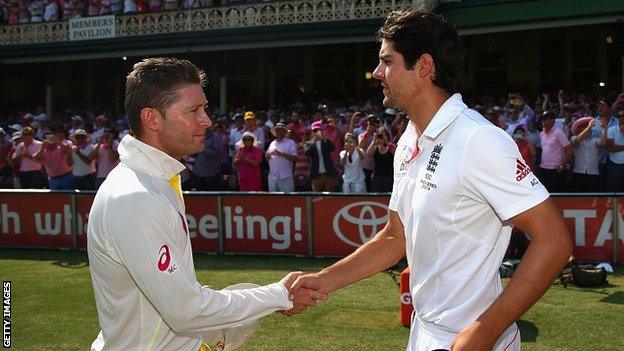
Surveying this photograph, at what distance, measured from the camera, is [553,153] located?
1307 centimetres

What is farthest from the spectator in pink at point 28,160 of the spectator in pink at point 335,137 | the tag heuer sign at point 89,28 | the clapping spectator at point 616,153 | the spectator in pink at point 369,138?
the tag heuer sign at point 89,28

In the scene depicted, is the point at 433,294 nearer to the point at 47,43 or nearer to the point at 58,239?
the point at 58,239

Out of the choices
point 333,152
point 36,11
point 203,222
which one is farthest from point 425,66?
point 36,11

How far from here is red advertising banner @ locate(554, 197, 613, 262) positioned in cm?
1060

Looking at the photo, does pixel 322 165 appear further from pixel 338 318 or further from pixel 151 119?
pixel 151 119

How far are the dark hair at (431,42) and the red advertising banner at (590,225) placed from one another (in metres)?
8.32

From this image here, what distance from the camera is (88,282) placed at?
405 inches

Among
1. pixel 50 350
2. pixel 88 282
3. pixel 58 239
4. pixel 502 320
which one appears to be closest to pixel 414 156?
pixel 502 320

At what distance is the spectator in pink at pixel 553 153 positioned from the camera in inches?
512

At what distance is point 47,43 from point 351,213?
68.0ft

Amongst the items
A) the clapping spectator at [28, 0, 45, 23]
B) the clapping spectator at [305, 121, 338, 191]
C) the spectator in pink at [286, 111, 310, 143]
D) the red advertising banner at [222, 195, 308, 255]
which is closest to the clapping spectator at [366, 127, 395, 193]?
the clapping spectator at [305, 121, 338, 191]

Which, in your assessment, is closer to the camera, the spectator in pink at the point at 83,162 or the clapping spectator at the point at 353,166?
the clapping spectator at the point at 353,166

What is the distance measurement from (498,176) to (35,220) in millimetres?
12196

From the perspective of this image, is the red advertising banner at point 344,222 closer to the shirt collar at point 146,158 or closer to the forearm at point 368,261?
the forearm at point 368,261
